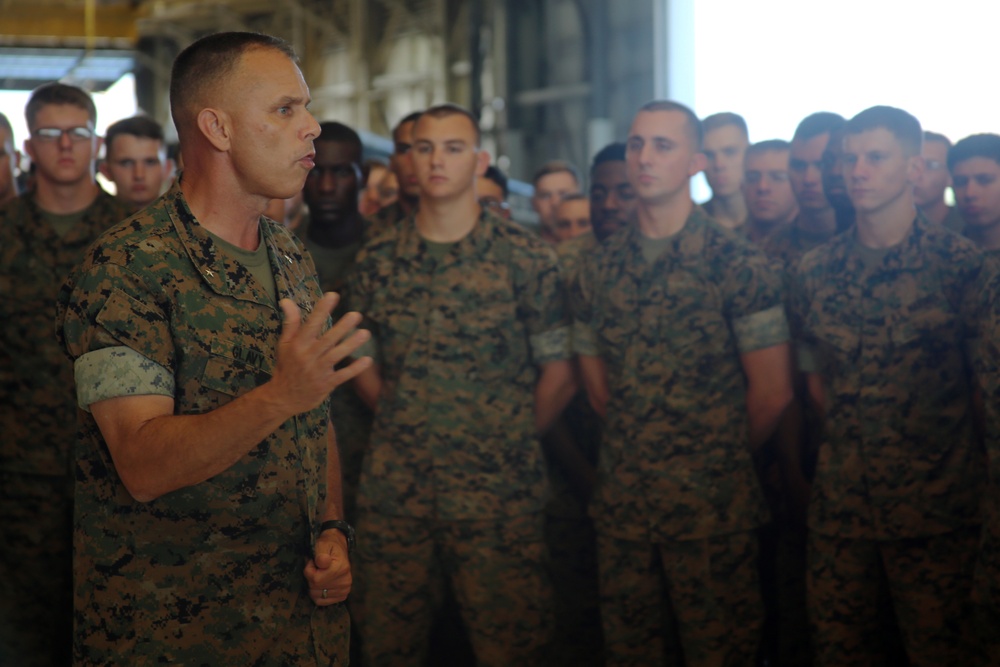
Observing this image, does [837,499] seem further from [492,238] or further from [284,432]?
[284,432]

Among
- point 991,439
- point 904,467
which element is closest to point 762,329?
point 904,467

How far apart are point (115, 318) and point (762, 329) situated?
5.81 ft

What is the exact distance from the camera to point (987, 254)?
2578 mm

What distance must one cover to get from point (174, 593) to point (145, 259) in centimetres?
51

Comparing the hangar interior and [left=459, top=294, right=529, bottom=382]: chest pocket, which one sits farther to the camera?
the hangar interior

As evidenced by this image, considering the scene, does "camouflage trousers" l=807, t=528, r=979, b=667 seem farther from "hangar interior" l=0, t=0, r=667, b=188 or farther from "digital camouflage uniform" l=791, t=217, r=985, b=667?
"hangar interior" l=0, t=0, r=667, b=188

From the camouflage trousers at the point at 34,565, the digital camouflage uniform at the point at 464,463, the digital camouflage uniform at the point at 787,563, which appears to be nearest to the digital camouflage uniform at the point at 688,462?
the digital camouflage uniform at the point at 464,463

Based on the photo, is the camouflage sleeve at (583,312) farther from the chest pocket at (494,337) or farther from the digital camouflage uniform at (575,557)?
the digital camouflage uniform at (575,557)

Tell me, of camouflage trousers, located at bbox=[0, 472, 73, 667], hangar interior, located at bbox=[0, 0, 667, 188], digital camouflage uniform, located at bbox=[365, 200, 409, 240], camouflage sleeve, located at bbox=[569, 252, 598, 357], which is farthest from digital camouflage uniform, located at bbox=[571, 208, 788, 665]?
hangar interior, located at bbox=[0, 0, 667, 188]

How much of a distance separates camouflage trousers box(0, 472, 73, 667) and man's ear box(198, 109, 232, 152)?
172 cm

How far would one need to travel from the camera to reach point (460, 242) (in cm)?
281

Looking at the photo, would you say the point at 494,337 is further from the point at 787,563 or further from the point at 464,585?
the point at 787,563

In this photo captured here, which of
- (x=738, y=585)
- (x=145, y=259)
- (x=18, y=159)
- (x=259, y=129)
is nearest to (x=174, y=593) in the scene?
(x=145, y=259)

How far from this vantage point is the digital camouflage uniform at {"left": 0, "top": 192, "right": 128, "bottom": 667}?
2.90m
